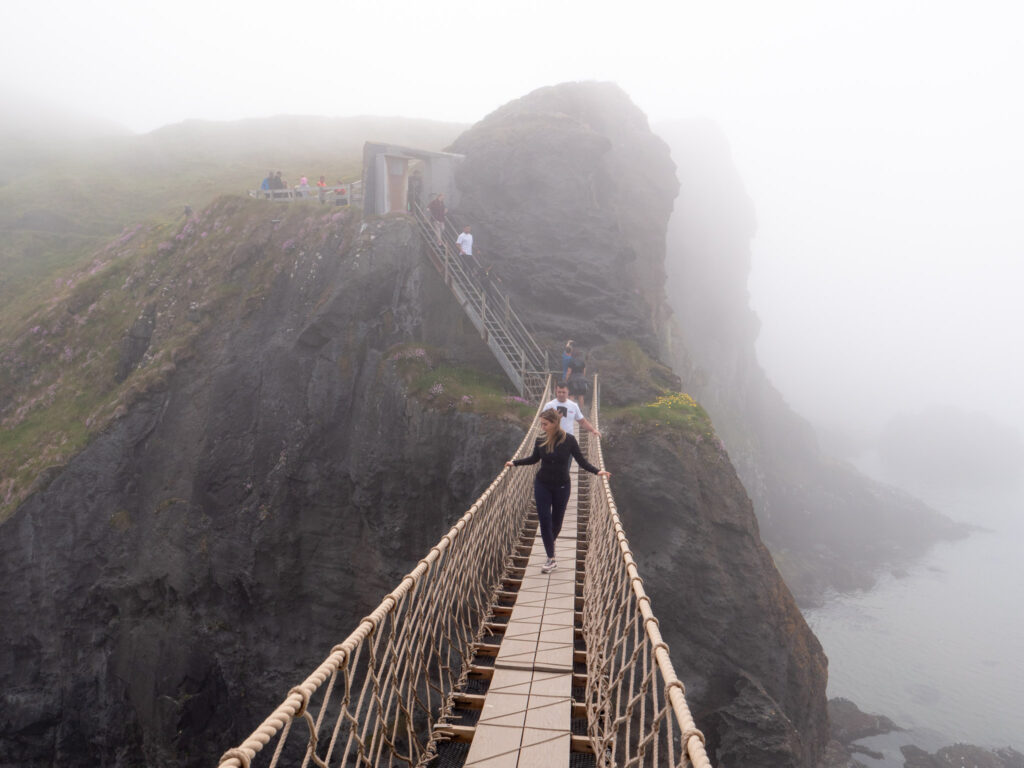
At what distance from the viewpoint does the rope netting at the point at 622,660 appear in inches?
120

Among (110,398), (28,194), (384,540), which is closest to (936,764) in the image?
(384,540)

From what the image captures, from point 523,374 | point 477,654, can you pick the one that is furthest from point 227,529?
point 477,654

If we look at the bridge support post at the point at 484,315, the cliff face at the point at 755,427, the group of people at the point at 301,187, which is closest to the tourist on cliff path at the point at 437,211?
the bridge support post at the point at 484,315

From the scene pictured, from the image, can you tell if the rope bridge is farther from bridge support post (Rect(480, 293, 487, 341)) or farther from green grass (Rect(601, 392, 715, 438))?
bridge support post (Rect(480, 293, 487, 341))

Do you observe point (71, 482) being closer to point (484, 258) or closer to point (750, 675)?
point (484, 258)

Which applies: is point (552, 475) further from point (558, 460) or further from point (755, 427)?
point (755, 427)

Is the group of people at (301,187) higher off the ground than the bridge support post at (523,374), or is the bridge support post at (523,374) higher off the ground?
the group of people at (301,187)

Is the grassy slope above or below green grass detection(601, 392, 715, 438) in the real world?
above

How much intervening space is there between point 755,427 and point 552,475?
176ft

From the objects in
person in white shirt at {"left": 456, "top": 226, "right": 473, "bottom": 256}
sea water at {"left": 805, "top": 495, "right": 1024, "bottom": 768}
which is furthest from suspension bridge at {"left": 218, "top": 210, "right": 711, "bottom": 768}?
sea water at {"left": 805, "top": 495, "right": 1024, "bottom": 768}

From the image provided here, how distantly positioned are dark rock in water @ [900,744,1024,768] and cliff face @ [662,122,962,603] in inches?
516

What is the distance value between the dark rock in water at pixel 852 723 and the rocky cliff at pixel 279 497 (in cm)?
1712

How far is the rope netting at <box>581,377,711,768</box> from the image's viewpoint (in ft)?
9.98

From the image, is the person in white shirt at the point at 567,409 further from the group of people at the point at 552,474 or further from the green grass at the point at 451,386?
the green grass at the point at 451,386
